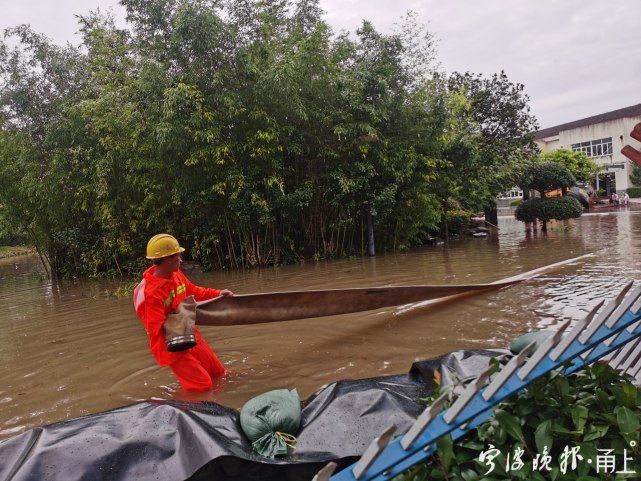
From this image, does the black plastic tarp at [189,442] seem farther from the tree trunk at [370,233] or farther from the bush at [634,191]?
the bush at [634,191]

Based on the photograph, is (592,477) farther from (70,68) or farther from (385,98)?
(70,68)

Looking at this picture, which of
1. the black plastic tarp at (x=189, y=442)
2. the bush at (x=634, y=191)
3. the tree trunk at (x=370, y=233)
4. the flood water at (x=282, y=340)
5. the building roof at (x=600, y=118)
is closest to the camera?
the black plastic tarp at (x=189, y=442)

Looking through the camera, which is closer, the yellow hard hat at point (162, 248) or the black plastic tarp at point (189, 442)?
the black plastic tarp at point (189, 442)

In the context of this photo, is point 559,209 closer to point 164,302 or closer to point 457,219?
point 457,219

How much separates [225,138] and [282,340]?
21.5 feet

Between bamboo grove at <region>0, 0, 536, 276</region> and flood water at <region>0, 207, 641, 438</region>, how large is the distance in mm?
3376

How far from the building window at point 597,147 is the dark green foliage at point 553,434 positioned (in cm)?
3944

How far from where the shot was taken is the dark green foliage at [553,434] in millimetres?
1388

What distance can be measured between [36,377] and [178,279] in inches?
75.5

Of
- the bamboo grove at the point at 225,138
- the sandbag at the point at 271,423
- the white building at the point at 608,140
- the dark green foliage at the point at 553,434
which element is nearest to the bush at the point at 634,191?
the white building at the point at 608,140

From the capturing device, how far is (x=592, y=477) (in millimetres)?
1351

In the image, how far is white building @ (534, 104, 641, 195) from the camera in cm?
3366

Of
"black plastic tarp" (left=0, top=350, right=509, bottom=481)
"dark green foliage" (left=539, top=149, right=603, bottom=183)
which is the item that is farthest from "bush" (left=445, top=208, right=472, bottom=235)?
"black plastic tarp" (left=0, top=350, right=509, bottom=481)

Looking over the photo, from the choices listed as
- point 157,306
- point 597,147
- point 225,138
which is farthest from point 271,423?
point 597,147
